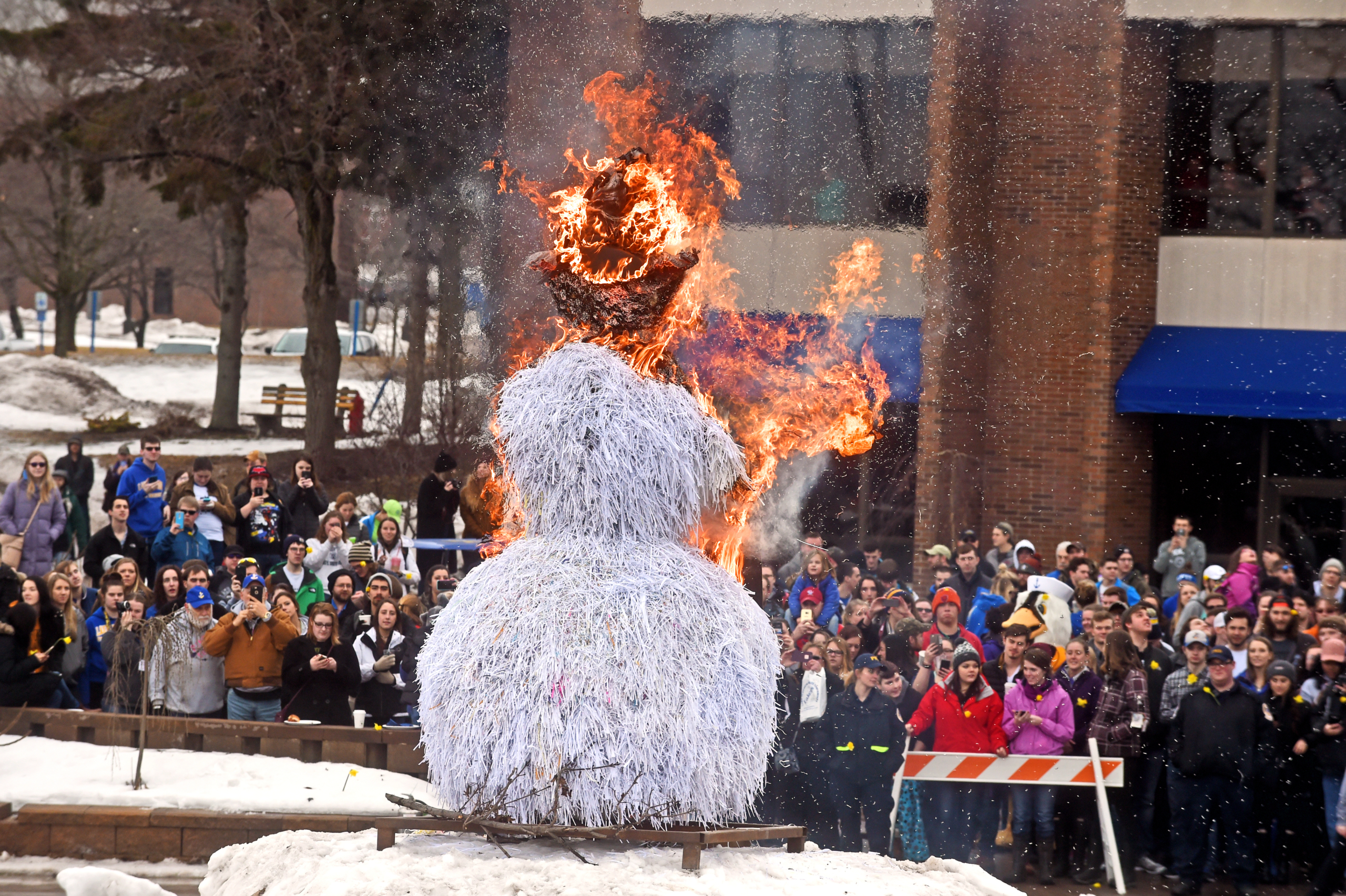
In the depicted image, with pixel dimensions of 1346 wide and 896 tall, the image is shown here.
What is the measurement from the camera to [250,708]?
368 inches

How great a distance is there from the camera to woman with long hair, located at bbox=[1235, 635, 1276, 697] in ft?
28.6

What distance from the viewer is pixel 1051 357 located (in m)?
15.3

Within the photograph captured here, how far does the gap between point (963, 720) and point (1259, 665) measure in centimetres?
193

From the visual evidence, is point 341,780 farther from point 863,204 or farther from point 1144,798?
point 863,204

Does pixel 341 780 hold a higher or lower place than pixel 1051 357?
lower

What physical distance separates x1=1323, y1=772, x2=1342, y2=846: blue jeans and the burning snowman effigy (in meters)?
4.18

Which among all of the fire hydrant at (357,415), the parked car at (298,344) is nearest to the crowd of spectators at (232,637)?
the fire hydrant at (357,415)

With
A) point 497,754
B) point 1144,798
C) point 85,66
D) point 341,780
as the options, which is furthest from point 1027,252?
point 85,66

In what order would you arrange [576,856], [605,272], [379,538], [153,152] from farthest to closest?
[153,152] → [379,538] → [605,272] → [576,856]

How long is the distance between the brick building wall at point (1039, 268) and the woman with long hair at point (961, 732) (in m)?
6.66

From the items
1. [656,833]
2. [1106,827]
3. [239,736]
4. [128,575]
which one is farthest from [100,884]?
[1106,827]

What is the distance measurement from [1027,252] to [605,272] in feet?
33.7

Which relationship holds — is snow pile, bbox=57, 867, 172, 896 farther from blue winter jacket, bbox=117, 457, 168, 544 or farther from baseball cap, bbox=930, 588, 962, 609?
blue winter jacket, bbox=117, 457, 168, 544

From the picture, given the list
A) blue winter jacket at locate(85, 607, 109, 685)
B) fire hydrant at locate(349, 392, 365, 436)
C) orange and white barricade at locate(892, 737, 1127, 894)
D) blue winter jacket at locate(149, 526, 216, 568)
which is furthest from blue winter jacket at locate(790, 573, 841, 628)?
fire hydrant at locate(349, 392, 365, 436)
